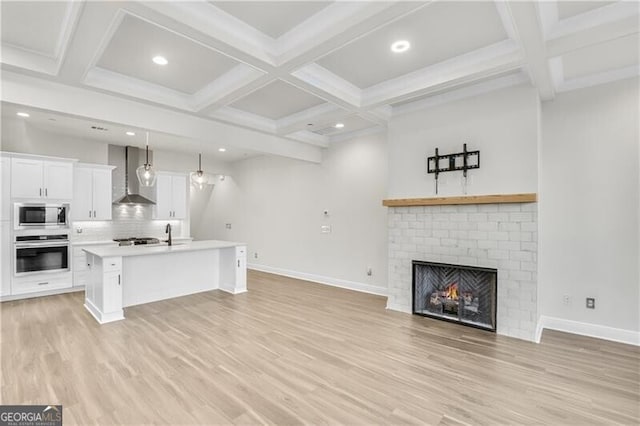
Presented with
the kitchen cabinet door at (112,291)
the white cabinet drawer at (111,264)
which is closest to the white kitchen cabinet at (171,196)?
the white cabinet drawer at (111,264)

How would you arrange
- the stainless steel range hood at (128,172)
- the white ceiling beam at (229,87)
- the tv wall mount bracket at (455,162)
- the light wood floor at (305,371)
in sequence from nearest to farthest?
the light wood floor at (305,371) → the white ceiling beam at (229,87) → the tv wall mount bracket at (455,162) → the stainless steel range hood at (128,172)

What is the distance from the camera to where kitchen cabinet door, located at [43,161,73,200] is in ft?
17.8

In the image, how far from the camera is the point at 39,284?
5.31m

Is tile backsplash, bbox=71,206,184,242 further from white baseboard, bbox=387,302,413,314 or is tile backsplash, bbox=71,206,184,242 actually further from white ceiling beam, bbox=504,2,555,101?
white ceiling beam, bbox=504,2,555,101

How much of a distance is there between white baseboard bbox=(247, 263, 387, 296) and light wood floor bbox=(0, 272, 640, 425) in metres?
1.33

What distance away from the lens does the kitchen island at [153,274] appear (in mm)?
4188

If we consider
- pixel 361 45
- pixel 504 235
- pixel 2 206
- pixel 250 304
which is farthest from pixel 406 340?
pixel 2 206

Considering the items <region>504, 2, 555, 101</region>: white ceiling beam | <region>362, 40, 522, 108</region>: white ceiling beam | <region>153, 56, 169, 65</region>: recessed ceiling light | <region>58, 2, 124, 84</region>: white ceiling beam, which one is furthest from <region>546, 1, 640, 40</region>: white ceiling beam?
<region>153, 56, 169, 65</region>: recessed ceiling light

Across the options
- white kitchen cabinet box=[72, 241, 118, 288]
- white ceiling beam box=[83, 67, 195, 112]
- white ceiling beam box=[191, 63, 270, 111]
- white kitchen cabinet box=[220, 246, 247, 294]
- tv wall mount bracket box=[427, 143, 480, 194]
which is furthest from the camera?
white kitchen cabinet box=[72, 241, 118, 288]

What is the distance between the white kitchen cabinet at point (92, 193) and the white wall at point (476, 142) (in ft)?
18.5

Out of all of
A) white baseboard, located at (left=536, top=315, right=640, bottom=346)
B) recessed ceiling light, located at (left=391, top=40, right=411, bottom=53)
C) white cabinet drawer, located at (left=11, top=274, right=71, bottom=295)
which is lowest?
white baseboard, located at (left=536, top=315, right=640, bottom=346)

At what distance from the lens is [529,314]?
3.57m

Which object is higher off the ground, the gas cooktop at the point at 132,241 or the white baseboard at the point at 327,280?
the gas cooktop at the point at 132,241

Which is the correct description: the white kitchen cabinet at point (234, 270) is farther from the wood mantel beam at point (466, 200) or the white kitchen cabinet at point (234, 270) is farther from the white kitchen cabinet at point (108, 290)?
the wood mantel beam at point (466, 200)
